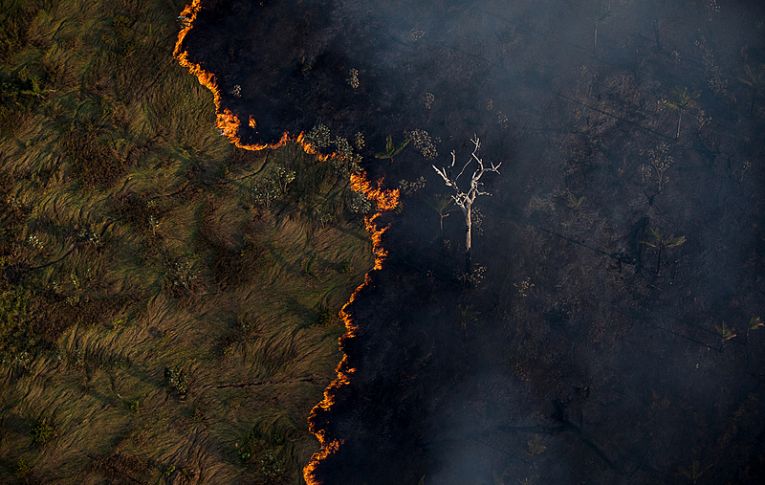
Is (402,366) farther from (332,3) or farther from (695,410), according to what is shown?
(332,3)

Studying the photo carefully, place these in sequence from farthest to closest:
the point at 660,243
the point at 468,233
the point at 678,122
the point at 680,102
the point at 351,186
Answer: the point at 678,122 < the point at 680,102 < the point at 351,186 < the point at 660,243 < the point at 468,233

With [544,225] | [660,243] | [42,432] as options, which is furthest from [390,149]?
[42,432]

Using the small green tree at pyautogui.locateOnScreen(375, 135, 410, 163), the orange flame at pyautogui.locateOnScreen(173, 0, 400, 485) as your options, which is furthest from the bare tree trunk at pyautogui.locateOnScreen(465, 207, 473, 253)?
the small green tree at pyautogui.locateOnScreen(375, 135, 410, 163)

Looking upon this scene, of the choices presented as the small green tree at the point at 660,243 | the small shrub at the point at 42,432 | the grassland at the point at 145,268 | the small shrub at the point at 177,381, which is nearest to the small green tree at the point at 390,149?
the grassland at the point at 145,268

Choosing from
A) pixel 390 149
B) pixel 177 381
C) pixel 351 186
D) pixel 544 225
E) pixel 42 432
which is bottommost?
pixel 42 432

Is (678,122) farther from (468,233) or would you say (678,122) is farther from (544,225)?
(468,233)

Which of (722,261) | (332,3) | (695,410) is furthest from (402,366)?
(332,3)

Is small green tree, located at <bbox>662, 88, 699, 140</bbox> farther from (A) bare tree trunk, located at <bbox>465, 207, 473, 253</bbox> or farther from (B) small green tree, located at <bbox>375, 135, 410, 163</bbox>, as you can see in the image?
(B) small green tree, located at <bbox>375, 135, 410, 163</bbox>
